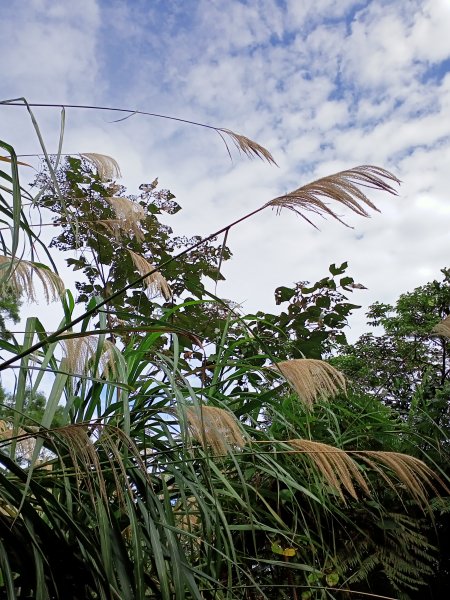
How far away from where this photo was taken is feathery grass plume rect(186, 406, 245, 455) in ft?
4.35

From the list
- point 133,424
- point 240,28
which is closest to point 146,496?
point 133,424

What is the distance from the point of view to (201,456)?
1.74 m

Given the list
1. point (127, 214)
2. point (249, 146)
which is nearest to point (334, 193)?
point (249, 146)

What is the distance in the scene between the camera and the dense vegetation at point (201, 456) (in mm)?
1385

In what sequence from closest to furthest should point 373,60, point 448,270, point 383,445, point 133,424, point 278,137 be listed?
1. point 133,424
2. point 383,445
3. point 278,137
4. point 373,60
5. point 448,270

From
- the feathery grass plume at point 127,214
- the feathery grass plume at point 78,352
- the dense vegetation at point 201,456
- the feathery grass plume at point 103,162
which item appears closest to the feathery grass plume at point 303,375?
the dense vegetation at point 201,456

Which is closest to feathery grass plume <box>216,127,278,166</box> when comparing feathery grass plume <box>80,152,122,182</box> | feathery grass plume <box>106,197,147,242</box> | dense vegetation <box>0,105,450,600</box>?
dense vegetation <box>0,105,450,600</box>

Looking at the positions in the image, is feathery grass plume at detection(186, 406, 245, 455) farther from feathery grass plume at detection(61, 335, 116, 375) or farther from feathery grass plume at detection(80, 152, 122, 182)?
feathery grass plume at detection(80, 152, 122, 182)

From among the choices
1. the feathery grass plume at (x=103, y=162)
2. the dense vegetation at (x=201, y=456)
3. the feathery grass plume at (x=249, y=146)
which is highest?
the feathery grass plume at (x=103, y=162)

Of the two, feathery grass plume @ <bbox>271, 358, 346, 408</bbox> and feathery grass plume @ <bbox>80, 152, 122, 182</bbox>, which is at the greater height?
feathery grass plume @ <bbox>80, 152, 122, 182</bbox>

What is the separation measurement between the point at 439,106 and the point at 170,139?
Result: 5.44 feet

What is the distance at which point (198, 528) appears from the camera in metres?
1.95

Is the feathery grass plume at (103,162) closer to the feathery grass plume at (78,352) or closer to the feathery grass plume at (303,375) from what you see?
the feathery grass plume at (78,352)

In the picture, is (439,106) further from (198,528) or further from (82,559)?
(82,559)
